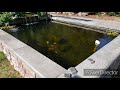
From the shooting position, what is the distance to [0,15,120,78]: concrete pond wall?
206 inches

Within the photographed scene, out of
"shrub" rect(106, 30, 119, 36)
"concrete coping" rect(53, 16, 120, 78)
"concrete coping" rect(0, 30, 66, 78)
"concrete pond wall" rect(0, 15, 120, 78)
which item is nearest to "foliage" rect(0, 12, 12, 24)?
"concrete coping" rect(0, 30, 66, 78)

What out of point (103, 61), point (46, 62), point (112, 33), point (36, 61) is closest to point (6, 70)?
point (36, 61)

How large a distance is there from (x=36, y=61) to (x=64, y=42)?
324cm

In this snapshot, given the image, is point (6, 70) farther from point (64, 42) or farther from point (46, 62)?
point (64, 42)

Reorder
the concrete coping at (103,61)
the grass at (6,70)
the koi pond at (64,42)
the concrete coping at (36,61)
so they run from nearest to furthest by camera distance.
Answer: the concrete coping at (36,61) → the concrete coping at (103,61) → the grass at (6,70) → the koi pond at (64,42)

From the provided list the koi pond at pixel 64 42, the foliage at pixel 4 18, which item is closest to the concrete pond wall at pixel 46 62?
the koi pond at pixel 64 42

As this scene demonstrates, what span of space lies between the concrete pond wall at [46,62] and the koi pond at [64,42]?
894 mm

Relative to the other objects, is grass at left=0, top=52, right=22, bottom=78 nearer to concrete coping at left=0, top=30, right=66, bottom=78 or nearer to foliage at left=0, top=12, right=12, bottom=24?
concrete coping at left=0, top=30, right=66, bottom=78

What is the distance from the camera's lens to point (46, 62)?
589 centimetres

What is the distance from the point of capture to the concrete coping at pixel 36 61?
17.0 ft

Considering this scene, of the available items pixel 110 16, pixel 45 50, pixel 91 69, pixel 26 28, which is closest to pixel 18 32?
pixel 26 28

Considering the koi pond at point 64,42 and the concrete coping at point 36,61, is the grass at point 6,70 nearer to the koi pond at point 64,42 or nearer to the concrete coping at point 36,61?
the concrete coping at point 36,61
